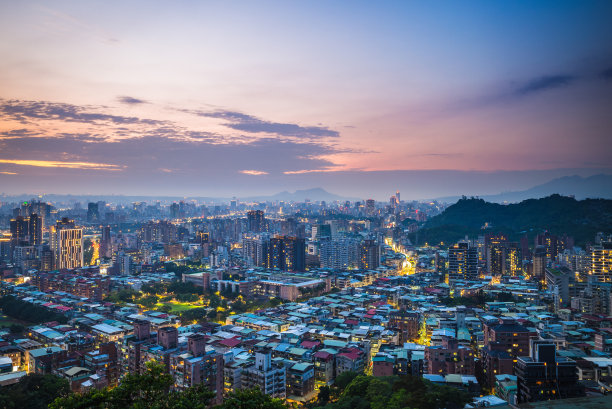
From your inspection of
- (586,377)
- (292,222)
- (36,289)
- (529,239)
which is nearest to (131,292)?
(36,289)

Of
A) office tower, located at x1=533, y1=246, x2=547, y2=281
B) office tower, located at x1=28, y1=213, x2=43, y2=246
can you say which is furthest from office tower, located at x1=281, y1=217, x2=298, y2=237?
office tower, located at x1=533, y1=246, x2=547, y2=281

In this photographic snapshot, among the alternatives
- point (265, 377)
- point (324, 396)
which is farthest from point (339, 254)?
point (265, 377)

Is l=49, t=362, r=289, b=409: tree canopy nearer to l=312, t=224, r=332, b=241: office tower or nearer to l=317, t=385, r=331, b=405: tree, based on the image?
l=317, t=385, r=331, b=405: tree

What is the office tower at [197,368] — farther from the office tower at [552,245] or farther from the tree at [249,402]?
the office tower at [552,245]

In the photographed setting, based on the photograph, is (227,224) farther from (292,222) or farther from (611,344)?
(611,344)

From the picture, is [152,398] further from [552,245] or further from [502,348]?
[552,245]

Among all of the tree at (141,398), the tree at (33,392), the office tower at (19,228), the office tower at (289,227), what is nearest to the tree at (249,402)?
the tree at (141,398)
